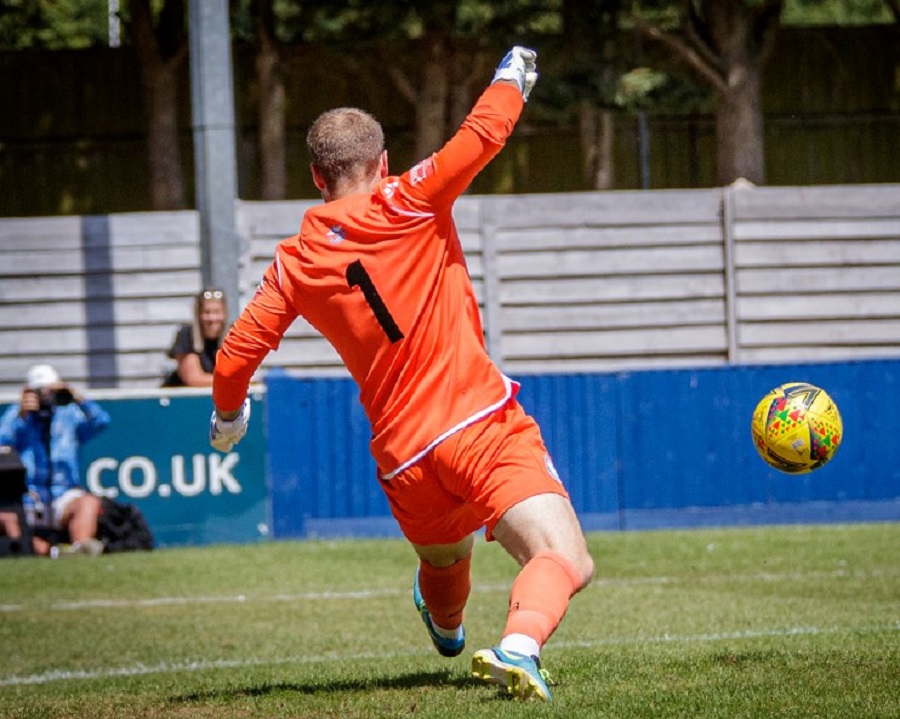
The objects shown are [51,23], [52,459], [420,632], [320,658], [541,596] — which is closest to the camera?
[541,596]

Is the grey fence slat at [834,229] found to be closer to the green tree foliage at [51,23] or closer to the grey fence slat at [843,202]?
the grey fence slat at [843,202]

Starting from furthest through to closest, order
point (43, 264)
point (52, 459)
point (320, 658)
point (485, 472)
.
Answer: point (43, 264), point (52, 459), point (320, 658), point (485, 472)

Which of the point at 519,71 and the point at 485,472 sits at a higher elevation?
the point at 519,71

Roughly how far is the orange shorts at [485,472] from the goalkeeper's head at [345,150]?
37.7 inches

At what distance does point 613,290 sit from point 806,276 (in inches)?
93.4

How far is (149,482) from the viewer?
13.3 meters

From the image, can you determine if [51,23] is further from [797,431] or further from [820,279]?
[797,431]

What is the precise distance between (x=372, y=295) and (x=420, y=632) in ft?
14.1

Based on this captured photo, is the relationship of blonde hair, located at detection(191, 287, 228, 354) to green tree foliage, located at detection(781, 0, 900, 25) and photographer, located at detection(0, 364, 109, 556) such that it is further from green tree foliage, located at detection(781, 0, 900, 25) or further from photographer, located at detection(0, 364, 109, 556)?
green tree foliage, located at detection(781, 0, 900, 25)

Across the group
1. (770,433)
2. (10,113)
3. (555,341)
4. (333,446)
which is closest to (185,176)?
(10,113)

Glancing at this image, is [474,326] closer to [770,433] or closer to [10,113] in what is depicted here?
[770,433]

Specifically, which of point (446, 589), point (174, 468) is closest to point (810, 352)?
point (174, 468)

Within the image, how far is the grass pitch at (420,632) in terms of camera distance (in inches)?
220

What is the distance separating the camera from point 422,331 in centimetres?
544
